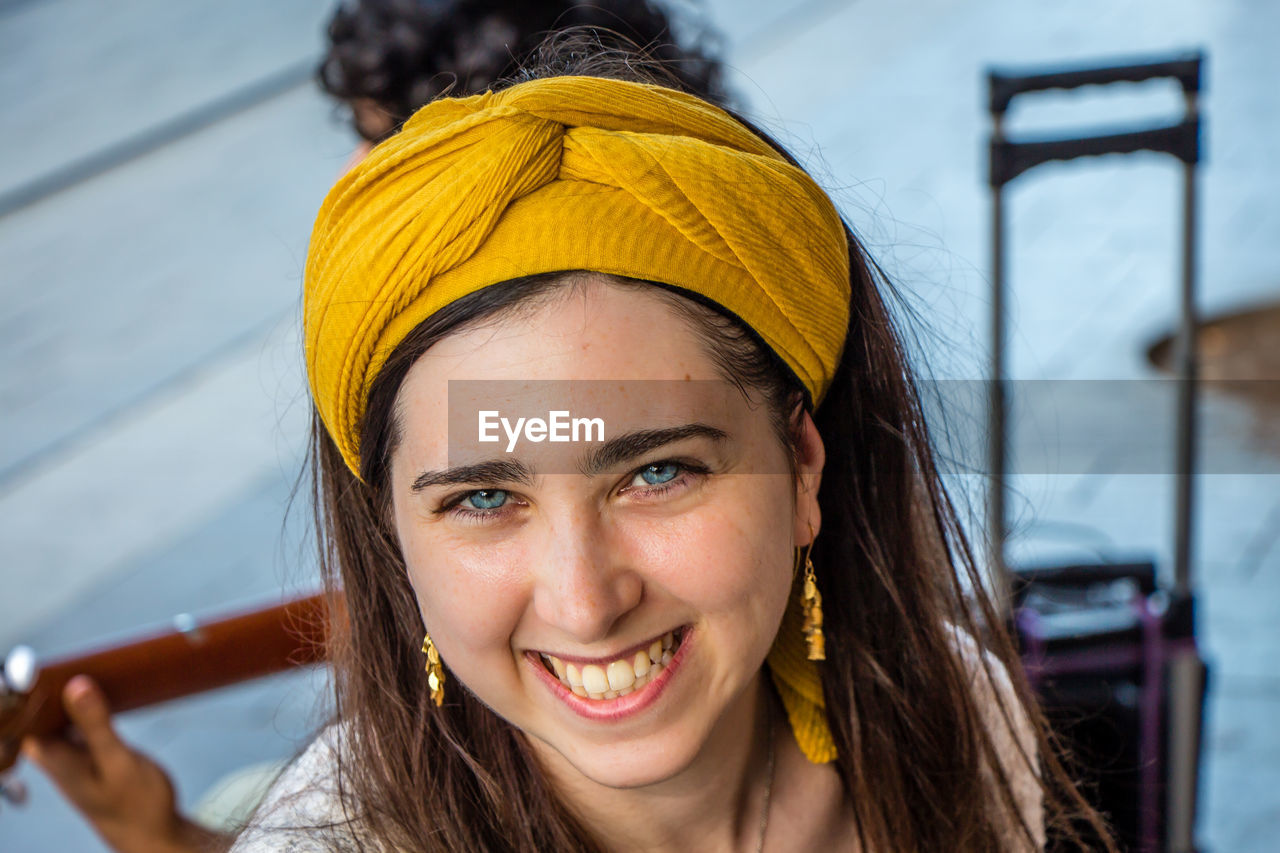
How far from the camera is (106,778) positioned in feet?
5.77

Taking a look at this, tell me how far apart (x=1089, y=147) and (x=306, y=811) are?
1.47m

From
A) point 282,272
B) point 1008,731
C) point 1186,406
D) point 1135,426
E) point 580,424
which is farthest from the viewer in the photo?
point 282,272

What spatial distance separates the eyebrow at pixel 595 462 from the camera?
3.43ft

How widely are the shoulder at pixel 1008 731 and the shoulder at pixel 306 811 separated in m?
0.70

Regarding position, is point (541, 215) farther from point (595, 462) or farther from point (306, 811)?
point (306, 811)

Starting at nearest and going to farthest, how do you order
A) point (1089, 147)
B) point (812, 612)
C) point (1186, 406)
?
point (812, 612), point (1089, 147), point (1186, 406)

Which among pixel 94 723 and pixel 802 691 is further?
pixel 94 723

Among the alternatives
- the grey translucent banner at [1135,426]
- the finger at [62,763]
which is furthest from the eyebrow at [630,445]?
the grey translucent banner at [1135,426]

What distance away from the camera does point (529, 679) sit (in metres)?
1.13

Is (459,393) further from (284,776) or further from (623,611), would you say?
(284,776)

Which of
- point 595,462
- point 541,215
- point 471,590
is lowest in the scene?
point 471,590

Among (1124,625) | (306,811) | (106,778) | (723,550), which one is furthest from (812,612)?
(1124,625)

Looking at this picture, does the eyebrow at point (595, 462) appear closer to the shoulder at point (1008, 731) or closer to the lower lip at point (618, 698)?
the lower lip at point (618, 698)

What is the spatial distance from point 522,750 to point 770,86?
6272 mm
